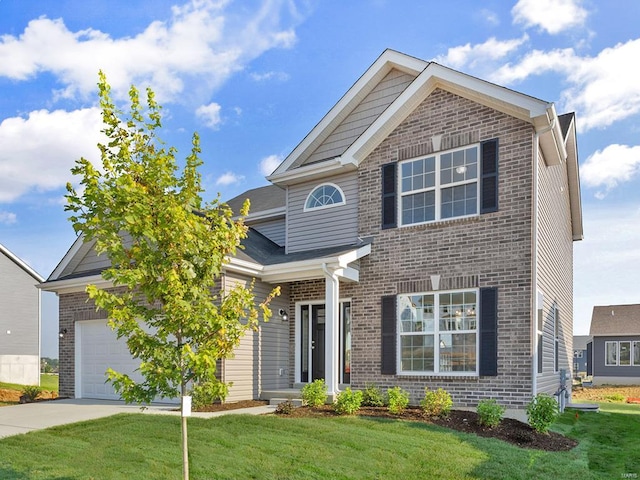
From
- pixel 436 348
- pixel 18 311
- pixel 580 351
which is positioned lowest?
pixel 580 351

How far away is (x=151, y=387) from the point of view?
513 centimetres

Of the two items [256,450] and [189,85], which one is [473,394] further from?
[189,85]

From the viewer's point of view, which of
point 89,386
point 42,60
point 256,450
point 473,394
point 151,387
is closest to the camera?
point 151,387

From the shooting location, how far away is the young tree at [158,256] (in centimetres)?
505

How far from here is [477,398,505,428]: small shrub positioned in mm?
9281

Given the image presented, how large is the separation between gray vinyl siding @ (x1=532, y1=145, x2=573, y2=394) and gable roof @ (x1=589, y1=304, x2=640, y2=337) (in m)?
15.1

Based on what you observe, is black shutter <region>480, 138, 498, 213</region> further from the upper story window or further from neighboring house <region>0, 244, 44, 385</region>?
neighboring house <region>0, 244, 44, 385</region>

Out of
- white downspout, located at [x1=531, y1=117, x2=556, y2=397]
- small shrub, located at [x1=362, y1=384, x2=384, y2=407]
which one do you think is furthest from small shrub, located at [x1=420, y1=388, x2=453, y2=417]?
white downspout, located at [x1=531, y1=117, x2=556, y2=397]

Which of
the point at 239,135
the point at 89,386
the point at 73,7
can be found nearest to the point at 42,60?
the point at 73,7

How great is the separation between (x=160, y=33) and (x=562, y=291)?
12.6 meters

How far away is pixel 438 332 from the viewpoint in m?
11.1

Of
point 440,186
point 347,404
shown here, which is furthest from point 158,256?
point 440,186

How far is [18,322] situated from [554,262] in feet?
78.4

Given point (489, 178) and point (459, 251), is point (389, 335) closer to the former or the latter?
point (459, 251)
